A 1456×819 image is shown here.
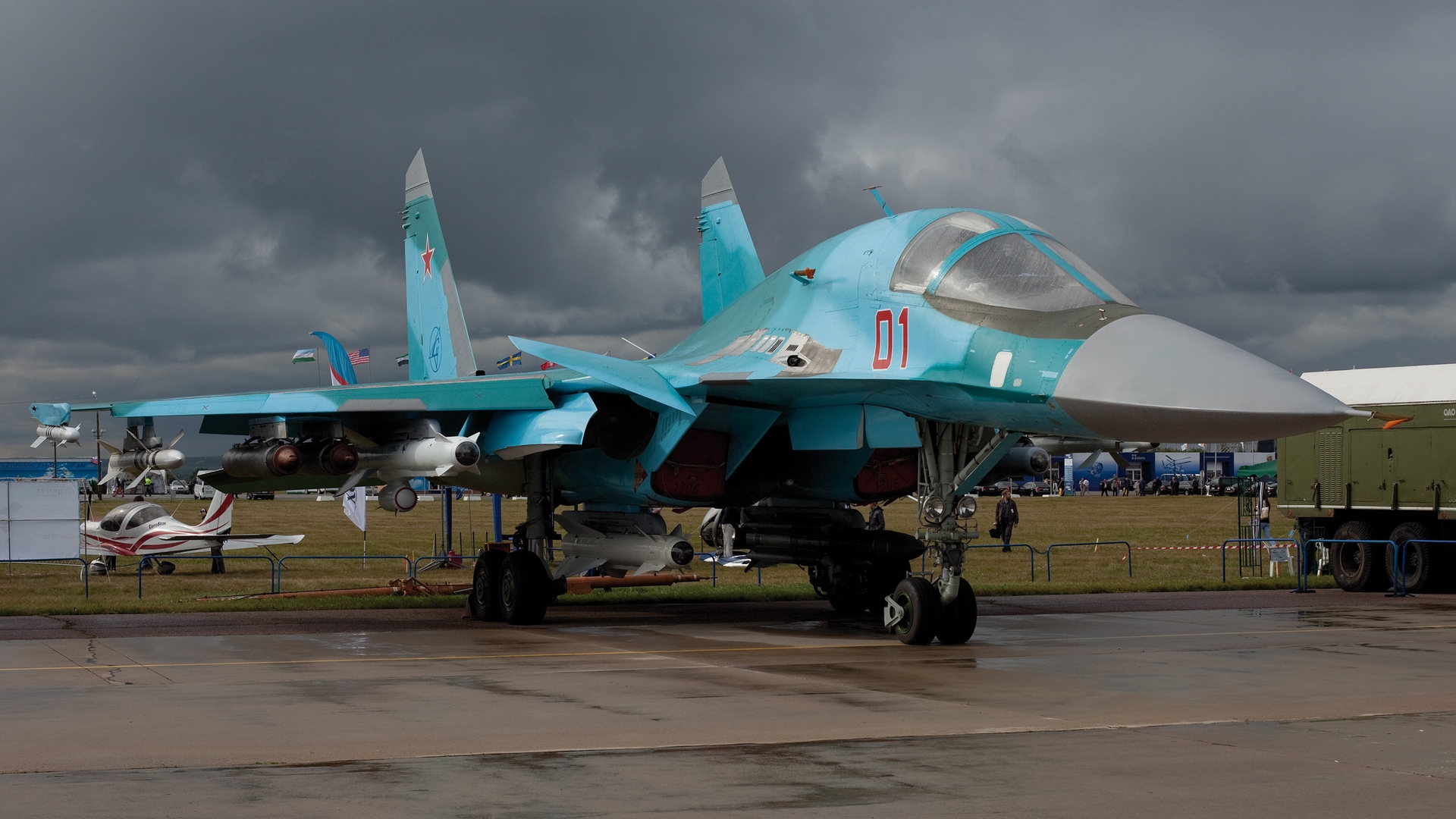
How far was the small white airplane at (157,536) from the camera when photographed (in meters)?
24.6

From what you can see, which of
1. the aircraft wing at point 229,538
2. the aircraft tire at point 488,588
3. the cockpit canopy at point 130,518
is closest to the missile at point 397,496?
the aircraft tire at point 488,588

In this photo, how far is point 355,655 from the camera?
35.2ft

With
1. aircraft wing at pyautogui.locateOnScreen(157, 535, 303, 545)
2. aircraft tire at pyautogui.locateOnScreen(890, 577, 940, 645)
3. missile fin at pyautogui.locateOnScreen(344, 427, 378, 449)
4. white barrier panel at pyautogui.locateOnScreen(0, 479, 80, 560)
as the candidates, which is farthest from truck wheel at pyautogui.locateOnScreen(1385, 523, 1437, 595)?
white barrier panel at pyautogui.locateOnScreen(0, 479, 80, 560)

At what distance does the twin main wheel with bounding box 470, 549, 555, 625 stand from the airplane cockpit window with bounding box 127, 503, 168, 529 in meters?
13.2

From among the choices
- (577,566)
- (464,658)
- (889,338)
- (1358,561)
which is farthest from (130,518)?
(1358,561)

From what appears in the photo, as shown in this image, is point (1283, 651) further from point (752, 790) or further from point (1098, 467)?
point (1098, 467)

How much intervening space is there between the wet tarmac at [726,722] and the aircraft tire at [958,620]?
0.17 metres

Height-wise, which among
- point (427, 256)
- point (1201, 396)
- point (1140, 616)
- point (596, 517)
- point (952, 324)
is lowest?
point (1140, 616)

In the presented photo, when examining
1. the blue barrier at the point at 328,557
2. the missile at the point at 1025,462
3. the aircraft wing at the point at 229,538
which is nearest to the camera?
the missile at the point at 1025,462

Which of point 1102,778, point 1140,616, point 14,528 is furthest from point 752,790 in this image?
point 14,528

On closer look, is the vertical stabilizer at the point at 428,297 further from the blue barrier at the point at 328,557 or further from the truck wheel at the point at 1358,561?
the truck wheel at the point at 1358,561

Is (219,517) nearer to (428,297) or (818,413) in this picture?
(428,297)

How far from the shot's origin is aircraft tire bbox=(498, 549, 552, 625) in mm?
13773

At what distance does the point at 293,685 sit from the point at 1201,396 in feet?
20.7
